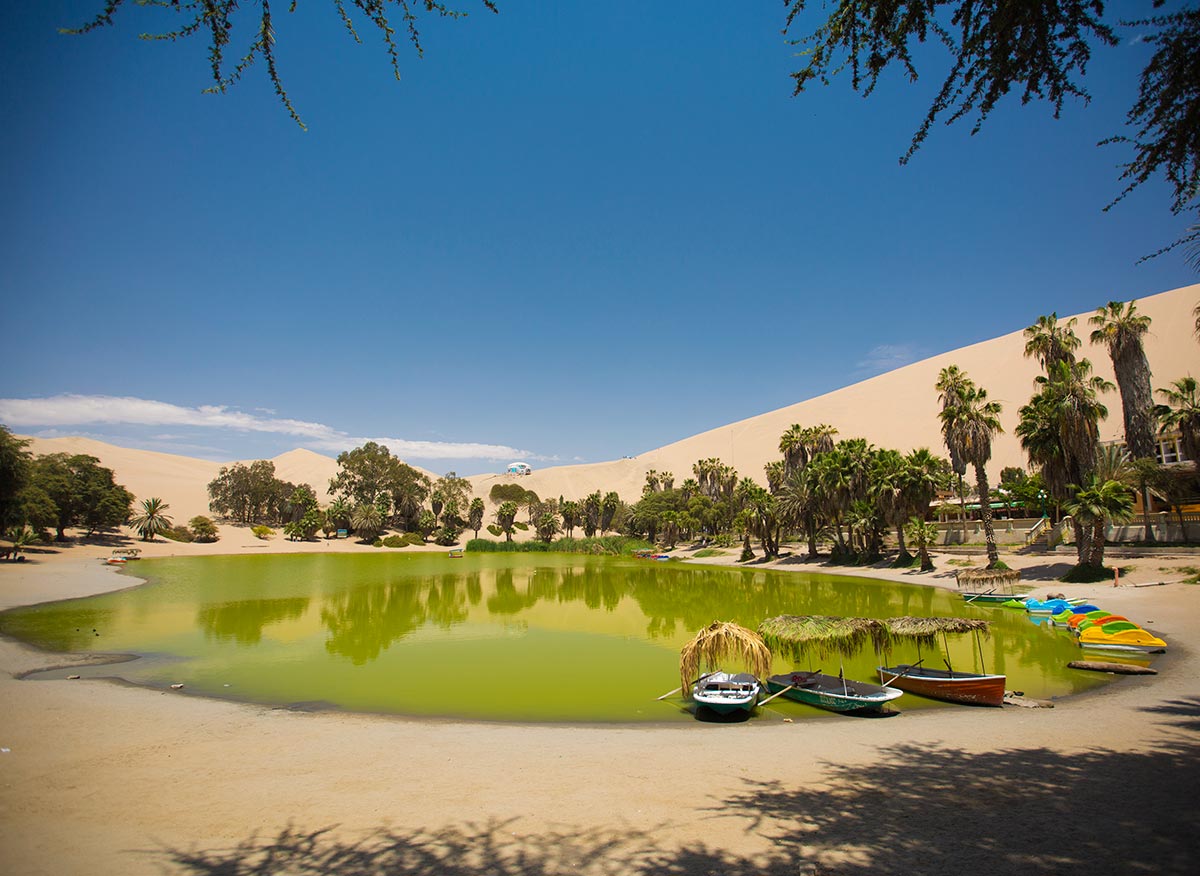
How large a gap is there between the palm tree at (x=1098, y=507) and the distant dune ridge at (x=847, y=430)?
48.1 metres

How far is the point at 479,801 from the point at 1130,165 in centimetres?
1301

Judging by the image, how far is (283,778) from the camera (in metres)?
10.5

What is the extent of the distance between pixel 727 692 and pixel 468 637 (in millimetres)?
15702

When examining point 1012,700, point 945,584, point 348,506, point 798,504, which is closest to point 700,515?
point 798,504

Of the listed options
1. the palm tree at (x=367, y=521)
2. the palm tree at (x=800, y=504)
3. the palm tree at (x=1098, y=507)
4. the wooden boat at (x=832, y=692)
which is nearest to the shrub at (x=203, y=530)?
the palm tree at (x=367, y=521)

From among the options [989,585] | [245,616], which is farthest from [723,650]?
[245,616]

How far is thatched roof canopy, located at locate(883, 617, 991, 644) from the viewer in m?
18.0

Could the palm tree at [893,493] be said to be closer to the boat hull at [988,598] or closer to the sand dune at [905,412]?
the boat hull at [988,598]

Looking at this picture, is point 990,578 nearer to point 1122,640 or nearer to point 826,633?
point 1122,640

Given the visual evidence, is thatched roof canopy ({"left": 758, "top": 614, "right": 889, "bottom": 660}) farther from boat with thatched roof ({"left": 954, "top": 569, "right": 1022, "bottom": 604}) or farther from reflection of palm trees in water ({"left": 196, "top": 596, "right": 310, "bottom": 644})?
reflection of palm trees in water ({"left": 196, "top": 596, "right": 310, "bottom": 644})

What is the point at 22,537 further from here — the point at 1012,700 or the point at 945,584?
the point at 945,584

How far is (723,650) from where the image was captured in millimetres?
15953

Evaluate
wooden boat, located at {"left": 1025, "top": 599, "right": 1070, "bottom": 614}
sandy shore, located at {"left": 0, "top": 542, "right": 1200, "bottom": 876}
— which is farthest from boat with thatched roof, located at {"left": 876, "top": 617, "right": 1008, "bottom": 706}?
wooden boat, located at {"left": 1025, "top": 599, "right": 1070, "bottom": 614}

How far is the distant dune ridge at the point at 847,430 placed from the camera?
9650cm
